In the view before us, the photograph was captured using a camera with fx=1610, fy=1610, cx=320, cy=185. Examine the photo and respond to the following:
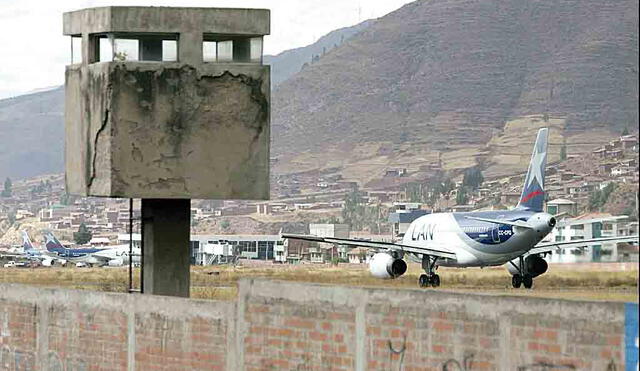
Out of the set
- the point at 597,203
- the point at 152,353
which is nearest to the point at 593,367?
the point at 152,353

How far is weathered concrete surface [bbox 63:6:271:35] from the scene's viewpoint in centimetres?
2123

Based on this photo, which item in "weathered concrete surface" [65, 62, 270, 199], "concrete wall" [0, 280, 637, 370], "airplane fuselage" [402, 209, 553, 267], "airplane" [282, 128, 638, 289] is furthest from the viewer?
Answer: "airplane fuselage" [402, 209, 553, 267]

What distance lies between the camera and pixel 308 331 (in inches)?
675

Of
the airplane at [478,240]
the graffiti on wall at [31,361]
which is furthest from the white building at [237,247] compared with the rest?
the graffiti on wall at [31,361]

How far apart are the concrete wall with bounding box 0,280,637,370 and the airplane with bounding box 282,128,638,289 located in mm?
24207

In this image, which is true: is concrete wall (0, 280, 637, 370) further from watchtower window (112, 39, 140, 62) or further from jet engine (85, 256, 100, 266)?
jet engine (85, 256, 100, 266)

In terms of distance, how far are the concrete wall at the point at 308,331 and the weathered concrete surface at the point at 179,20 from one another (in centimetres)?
357

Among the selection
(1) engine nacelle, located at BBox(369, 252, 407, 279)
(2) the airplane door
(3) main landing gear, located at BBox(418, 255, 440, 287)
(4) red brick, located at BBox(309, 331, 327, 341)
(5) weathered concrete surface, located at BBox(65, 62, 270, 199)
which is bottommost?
(3) main landing gear, located at BBox(418, 255, 440, 287)

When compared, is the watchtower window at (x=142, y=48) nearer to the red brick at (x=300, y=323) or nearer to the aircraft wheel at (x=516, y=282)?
the red brick at (x=300, y=323)

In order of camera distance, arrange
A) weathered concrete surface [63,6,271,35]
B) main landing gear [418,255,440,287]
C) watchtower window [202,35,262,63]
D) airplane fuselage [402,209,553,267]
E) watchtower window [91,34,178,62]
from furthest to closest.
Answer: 1. airplane fuselage [402,209,553,267]
2. main landing gear [418,255,440,287]
3. watchtower window [202,35,262,63]
4. watchtower window [91,34,178,62]
5. weathered concrete surface [63,6,271,35]

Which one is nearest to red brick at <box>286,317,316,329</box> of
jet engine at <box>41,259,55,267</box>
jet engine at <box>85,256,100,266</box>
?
jet engine at <box>41,259,55,267</box>

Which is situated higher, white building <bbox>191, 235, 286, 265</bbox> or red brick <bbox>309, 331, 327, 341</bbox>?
red brick <bbox>309, 331, 327, 341</bbox>

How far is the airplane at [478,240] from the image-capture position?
48781 mm

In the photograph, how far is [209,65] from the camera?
2136 centimetres
